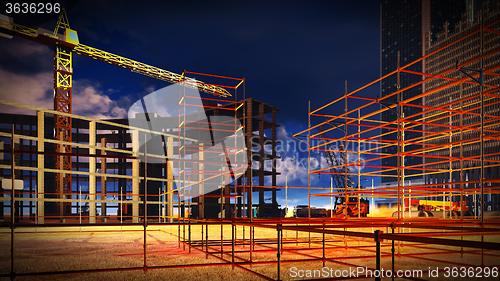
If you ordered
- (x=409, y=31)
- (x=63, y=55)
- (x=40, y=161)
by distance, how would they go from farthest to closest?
(x=409, y=31)
(x=63, y=55)
(x=40, y=161)

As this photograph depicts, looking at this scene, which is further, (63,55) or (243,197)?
(63,55)

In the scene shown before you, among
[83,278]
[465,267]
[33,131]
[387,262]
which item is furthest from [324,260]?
[33,131]

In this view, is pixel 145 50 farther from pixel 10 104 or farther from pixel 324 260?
pixel 324 260

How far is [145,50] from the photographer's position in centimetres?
Answer: 4791

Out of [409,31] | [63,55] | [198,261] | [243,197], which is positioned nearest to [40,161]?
[243,197]

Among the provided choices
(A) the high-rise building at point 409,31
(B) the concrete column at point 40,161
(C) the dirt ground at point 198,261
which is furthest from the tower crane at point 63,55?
(A) the high-rise building at point 409,31

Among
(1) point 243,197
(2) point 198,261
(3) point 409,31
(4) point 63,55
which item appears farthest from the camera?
(3) point 409,31

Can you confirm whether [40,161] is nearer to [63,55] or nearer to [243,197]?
[243,197]

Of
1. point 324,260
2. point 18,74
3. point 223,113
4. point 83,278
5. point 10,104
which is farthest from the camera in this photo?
point 223,113

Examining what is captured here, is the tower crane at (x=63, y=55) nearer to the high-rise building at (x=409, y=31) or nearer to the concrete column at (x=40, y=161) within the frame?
the concrete column at (x=40, y=161)

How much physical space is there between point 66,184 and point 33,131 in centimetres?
1096

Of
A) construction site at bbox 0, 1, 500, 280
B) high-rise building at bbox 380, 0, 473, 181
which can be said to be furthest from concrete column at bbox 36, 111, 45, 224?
high-rise building at bbox 380, 0, 473, 181

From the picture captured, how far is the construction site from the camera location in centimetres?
632

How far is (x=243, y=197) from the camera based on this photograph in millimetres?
13297
